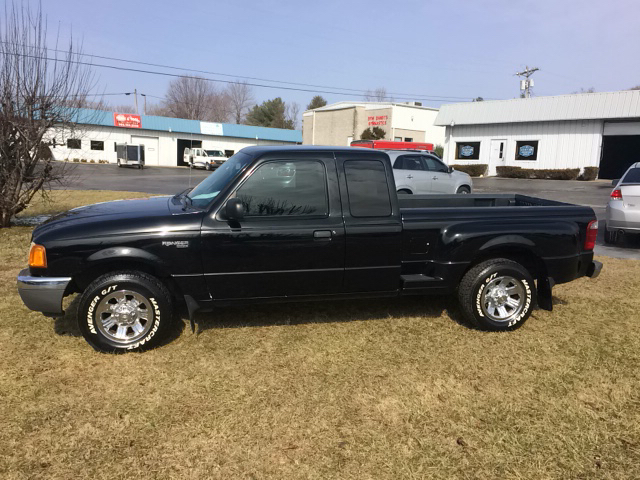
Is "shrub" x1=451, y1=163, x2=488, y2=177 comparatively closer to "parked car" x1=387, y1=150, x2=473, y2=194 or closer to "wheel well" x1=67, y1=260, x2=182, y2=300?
"parked car" x1=387, y1=150, x2=473, y2=194

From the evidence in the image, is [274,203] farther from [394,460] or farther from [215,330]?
[394,460]

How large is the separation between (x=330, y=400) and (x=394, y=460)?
2.54 feet

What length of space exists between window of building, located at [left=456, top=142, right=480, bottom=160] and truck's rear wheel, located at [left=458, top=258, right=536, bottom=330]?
3416cm

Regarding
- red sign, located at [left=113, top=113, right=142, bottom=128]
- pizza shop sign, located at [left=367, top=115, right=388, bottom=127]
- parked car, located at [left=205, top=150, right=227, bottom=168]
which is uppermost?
pizza shop sign, located at [left=367, top=115, right=388, bottom=127]

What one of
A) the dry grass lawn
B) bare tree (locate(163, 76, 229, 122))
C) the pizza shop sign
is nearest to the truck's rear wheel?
the dry grass lawn

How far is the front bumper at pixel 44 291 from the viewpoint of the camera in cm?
399

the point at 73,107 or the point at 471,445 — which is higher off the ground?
the point at 73,107

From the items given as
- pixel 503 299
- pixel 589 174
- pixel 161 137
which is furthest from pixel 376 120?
pixel 503 299

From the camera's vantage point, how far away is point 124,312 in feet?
13.6

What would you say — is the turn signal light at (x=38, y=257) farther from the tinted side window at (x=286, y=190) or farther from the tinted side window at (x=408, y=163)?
the tinted side window at (x=408, y=163)

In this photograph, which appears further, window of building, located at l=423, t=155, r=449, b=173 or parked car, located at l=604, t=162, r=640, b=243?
window of building, located at l=423, t=155, r=449, b=173

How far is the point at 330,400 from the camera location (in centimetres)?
353

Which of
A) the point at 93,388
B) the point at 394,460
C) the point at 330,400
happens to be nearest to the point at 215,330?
the point at 93,388

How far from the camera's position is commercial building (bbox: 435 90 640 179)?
1160 inches
